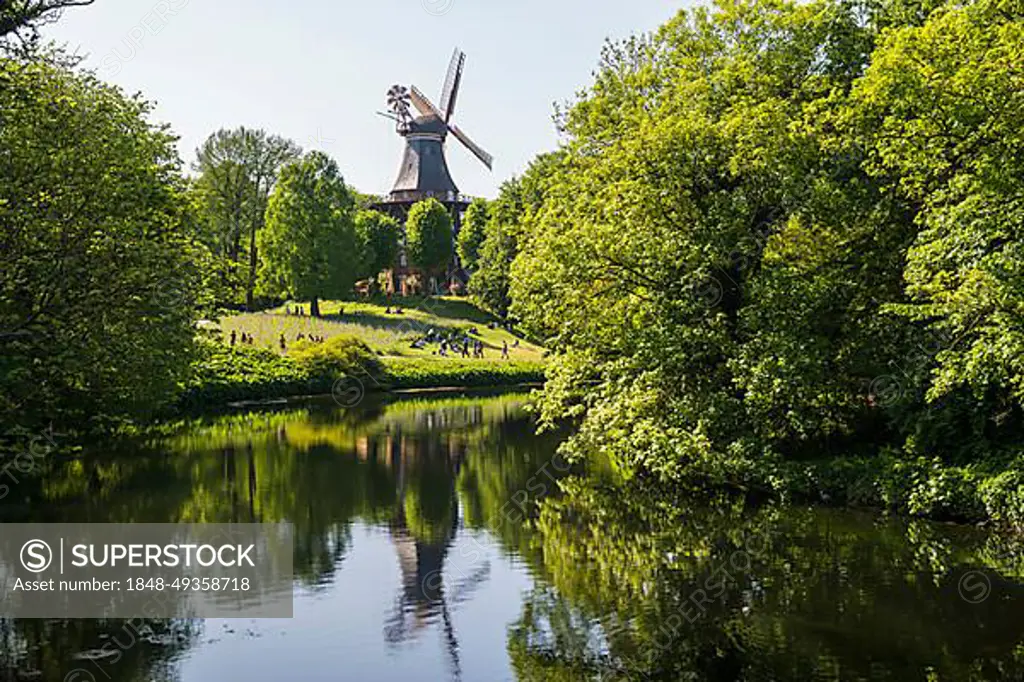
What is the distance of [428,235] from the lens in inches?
3816

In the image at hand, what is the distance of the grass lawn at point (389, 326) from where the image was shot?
221 feet

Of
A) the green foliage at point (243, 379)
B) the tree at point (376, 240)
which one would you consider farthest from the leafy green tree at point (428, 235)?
the green foliage at point (243, 379)

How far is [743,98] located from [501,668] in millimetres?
15484

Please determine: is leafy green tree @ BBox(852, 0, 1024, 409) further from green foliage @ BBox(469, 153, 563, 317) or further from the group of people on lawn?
green foliage @ BBox(469, 153, 563, 317)

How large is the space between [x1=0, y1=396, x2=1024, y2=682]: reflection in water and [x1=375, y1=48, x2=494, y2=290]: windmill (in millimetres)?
81521

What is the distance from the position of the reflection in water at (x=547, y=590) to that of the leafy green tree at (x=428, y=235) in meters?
70.0

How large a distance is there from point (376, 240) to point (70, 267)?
241 feet

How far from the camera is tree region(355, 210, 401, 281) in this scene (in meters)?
91.8

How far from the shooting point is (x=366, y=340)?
69188 millimetres

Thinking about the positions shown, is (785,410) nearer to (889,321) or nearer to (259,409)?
(889,321)

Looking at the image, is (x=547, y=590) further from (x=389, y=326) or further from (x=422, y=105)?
(x=422, y=105)

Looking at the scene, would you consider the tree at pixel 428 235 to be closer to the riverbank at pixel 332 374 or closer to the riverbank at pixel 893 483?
the riverbank at pixel 332 374

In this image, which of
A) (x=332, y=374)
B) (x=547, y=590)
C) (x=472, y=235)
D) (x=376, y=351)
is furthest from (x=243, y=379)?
(x=472, y=235)

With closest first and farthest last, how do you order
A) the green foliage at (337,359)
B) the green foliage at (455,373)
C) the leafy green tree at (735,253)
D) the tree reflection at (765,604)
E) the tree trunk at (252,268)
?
the tree reflection at (765,604)
the leafy green tree at (735,253)
the green foliage at (337,359)
the green foliage at (455,373)
the tree trunk at (252,268)
